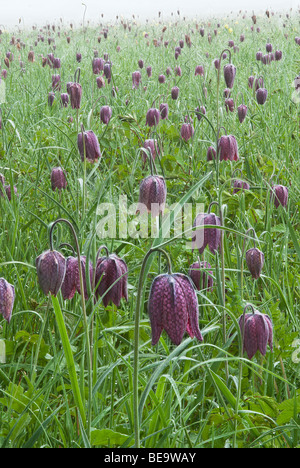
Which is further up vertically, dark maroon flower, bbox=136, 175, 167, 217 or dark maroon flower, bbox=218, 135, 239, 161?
dark maroon flower, bbox=218, 135, 239, 161

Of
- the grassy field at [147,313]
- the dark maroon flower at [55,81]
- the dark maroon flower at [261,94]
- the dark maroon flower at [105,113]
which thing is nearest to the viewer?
the grassy field at [147,313]

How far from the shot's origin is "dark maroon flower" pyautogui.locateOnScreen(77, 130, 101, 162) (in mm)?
1964

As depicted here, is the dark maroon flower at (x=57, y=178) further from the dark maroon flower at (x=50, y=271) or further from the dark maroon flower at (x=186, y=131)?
the dark maroon flower at (x=50, y=271)

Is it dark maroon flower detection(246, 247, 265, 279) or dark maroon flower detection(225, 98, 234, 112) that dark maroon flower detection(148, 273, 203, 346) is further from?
dark maroon flower detection(225, 98, 234, 112)

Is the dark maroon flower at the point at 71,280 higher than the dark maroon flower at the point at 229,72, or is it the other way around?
the dark maroon flower at the point at 229,72

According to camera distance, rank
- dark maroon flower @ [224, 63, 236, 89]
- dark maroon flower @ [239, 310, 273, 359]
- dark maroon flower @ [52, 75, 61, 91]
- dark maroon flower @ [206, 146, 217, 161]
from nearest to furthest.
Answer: dark maroon flower @ [239, 310, 273, 359] < dark maroon flower @ [206, 146, 217, 161] < dark maroon flower @ [224, 63, 236, 89] < dark maroon flower @ [52, 75, 61, 91]

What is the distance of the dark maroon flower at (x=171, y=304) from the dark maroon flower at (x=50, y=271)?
224 mm

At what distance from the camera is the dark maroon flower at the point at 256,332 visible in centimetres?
123

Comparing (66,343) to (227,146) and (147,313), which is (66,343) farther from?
(227,146)

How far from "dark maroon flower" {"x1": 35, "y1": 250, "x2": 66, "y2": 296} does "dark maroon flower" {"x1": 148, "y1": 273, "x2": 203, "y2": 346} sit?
22 cm

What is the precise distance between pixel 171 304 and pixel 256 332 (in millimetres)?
339

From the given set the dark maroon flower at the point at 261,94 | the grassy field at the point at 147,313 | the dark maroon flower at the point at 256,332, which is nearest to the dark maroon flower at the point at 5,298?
the grassy field at the point at 147,313

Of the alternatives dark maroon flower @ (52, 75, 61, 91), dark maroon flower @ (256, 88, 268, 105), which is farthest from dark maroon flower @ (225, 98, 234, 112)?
dark maroon flower @ (52, 75, 61, 91)
